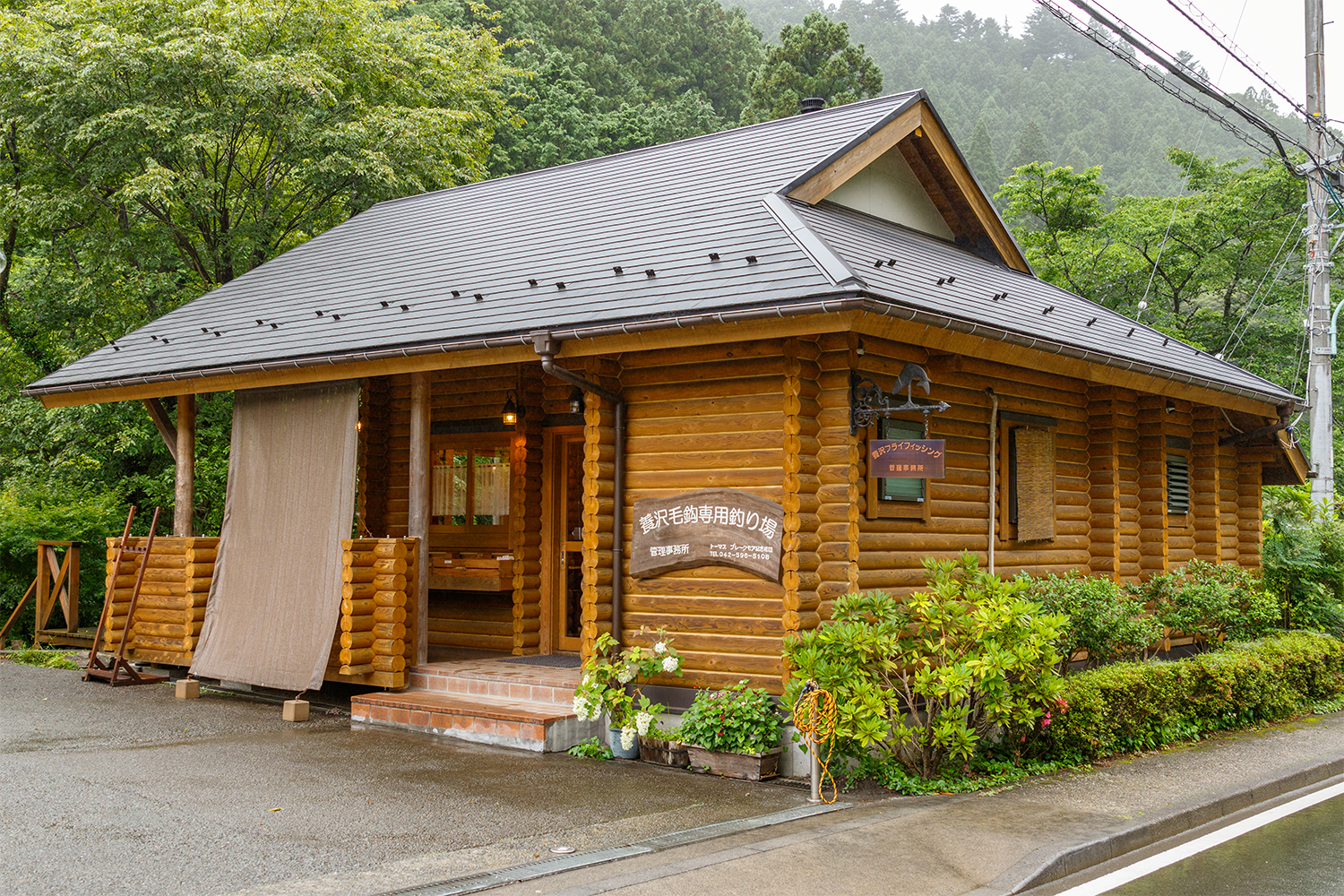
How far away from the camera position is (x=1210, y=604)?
10750 millimetres

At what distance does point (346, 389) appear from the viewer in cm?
1042

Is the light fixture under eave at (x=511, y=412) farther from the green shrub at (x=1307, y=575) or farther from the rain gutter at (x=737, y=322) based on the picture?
the green shrub at (x=1307, y=575)

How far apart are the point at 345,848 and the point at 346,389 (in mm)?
5391

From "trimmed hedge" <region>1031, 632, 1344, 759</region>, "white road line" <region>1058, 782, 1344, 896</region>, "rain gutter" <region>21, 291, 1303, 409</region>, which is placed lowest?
"white road line" <region>1058, 782, 1344, 896</region>

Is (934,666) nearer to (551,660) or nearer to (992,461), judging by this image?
(992,461)

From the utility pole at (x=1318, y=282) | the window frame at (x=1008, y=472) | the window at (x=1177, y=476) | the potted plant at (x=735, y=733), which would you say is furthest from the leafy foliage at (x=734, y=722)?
the utility pole at (x=1318, y=282)

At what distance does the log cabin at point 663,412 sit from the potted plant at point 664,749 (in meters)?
0.49

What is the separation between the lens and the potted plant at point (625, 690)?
27.4 feet

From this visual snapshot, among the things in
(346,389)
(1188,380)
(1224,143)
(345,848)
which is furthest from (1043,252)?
(1224,143)

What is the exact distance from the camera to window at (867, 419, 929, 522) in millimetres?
8539

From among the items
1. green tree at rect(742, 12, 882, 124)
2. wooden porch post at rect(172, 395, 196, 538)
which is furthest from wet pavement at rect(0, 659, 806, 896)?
green tree at rect(742, 12, 882, 124)

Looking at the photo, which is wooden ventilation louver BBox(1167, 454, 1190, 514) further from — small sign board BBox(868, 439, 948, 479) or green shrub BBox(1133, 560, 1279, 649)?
small sign board BBox(868, 439, 948, 479)

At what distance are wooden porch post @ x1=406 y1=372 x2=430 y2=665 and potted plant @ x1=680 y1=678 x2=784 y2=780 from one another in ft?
10.9

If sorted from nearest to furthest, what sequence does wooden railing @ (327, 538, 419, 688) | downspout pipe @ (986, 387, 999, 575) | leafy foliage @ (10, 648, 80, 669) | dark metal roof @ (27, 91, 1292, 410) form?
dark metal roof @ (27, 91, 1292, 410) < downspout pipe @ (986, 387, 999, 575) < wooden railing @ (327, 538, 419, 688) < leafy foliage @ (10, 648, 80, 669)
